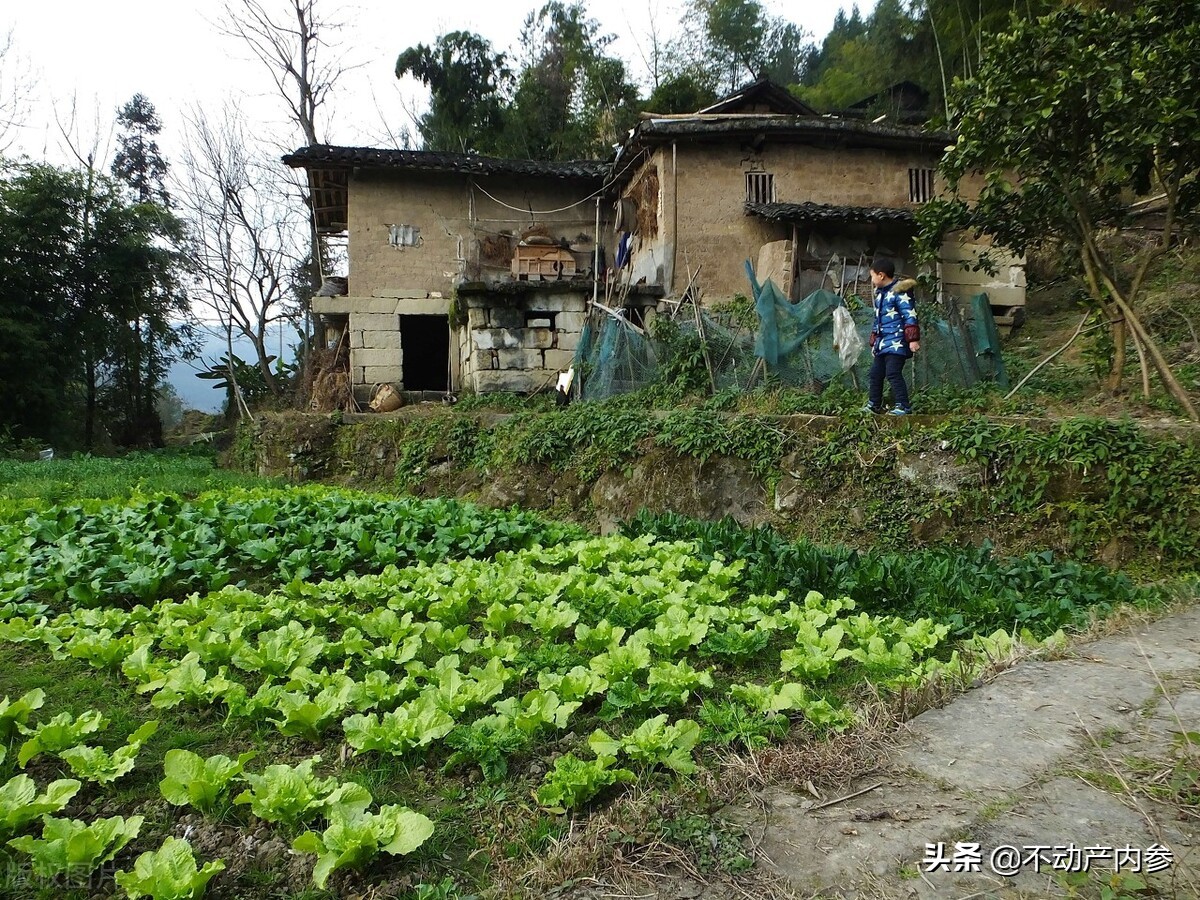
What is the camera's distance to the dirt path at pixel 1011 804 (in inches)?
81.2

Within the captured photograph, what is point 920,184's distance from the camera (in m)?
16.2

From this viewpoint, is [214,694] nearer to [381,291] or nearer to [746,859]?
[746,859]

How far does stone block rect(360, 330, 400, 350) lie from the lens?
16.8 metres

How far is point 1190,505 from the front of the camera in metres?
6.06

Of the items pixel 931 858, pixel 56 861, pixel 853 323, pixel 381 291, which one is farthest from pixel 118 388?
pixel 931 858

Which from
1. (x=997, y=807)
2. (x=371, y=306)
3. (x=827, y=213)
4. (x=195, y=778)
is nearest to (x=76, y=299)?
(x=371, y=306)

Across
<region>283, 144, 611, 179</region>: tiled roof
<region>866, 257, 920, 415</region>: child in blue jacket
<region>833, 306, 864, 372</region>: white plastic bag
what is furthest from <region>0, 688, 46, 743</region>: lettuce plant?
<region>283, 144, 611, 179</region>: tiled roof

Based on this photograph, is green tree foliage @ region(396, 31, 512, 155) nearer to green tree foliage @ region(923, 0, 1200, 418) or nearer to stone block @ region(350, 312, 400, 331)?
stone block @ region(350, 312, 400, 331)

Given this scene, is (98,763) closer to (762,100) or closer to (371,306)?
(371,306)

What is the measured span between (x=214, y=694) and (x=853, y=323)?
848cm

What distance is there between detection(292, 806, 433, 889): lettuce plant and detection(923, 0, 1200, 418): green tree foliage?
793 centimetres

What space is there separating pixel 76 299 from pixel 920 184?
2454 cm

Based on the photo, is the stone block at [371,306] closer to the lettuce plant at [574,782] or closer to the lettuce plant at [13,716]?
the lettuce plant at [13,716]

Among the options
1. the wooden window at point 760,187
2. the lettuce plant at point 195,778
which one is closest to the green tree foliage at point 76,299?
the wooden window at point 760,187
